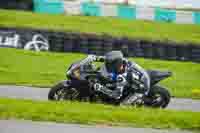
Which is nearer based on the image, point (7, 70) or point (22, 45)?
point (7, 70)

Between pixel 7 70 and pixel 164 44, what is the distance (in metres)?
4.51

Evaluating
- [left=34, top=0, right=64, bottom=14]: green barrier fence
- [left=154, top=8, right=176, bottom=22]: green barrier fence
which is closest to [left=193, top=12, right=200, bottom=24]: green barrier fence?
[left=154, top=8, right=176, bottom=22]: green barrier fence

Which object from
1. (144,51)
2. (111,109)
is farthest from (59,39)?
(111,109)

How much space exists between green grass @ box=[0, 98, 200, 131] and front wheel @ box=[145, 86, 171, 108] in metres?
1.92

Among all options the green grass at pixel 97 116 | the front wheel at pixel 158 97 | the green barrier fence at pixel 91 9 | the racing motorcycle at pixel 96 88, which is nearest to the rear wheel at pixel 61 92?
the racing motorcycle at pixel 96 88

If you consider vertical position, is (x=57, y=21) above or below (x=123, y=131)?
above

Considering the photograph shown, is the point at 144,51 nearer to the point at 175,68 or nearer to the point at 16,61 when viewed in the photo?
the point at 175,68

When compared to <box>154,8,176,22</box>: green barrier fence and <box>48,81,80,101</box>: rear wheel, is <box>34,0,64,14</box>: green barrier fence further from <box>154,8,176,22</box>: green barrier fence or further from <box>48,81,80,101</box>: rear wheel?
<box>48,81,80,101</box>: rear wheel

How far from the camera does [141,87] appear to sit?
1164cm

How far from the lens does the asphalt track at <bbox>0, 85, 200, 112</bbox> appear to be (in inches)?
494

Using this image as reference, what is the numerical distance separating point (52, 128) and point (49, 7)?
61.9ft

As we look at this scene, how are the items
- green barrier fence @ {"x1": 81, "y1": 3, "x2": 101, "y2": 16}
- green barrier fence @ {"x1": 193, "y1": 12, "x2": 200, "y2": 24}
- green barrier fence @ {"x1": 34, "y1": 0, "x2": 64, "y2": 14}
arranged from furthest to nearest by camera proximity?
green barrier fence @ {"x1": 34, "y1": 0, "x2": 64, "y2": 14}, green barrier fence @ {"x1": 193, "y1": 12, "x2": 200, "y2": 24}, green barrier fence @ {"x1": 81, "y1": 3, "x2": 101, "y2": 16}

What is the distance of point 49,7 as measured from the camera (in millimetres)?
27109

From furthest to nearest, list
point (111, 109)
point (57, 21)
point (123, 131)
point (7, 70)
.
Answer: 1. point (57, 21)
2. point (7, 70)
3. point (111, 109)
4. point (123, 131)
